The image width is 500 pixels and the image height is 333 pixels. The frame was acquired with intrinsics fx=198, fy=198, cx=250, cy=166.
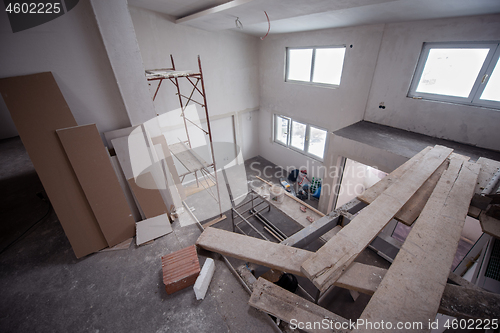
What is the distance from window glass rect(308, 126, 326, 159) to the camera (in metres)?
6.64

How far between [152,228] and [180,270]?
3.04 ft

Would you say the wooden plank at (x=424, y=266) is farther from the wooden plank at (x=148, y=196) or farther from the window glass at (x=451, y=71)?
the window glass at (x=451, y=71)

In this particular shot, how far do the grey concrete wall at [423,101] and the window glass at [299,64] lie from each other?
2230 mm

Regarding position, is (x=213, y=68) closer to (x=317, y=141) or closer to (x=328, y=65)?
(x=328, y=65)

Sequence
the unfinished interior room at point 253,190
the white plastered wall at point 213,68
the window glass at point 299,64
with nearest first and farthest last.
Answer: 1. the unfinished interior room at point 253,190
2. the white plastered wall at point 213,68
3. the window glass at point 299,64

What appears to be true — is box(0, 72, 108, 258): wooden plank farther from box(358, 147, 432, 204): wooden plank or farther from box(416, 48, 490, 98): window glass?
→ box(416, 48, 490, 98): window glass

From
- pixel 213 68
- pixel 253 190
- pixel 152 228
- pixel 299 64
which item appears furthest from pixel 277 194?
Answer: pixel 213 68

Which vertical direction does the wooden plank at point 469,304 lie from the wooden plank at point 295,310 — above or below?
above

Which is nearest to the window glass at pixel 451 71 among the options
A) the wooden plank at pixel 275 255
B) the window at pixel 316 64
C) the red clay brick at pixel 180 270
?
the window at pixel 316 64

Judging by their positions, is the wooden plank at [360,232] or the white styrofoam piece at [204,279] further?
the white styrofoam piece at [204,279]

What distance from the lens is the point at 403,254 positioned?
4.01ft

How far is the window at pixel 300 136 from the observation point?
22.2ft

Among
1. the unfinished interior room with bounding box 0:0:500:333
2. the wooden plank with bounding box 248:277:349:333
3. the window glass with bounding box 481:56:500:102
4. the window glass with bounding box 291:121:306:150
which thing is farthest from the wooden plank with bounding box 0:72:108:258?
Result: the window glass with bounding box 291:121:306:150

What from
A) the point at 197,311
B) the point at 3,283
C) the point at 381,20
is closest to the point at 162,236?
the point at 197,311
